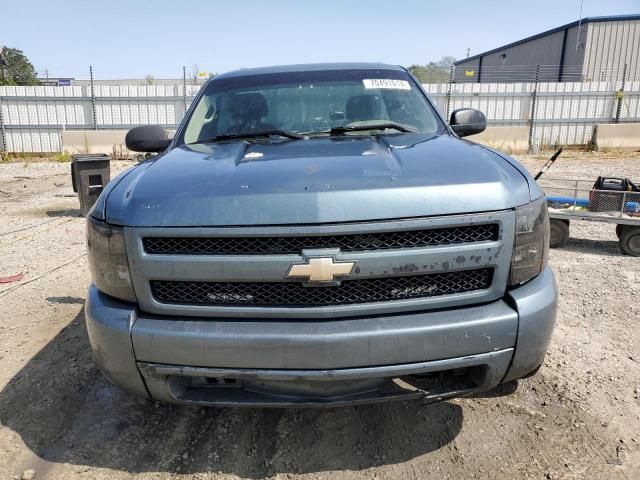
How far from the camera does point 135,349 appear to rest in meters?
2.08

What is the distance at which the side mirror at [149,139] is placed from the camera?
3.54m

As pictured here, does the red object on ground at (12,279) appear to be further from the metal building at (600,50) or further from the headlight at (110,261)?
the metal building at (600,50)

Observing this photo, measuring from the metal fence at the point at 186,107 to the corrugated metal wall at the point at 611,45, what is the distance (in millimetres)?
7201

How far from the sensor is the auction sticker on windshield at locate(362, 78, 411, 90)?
354cm

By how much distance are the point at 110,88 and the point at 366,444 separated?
17.6m

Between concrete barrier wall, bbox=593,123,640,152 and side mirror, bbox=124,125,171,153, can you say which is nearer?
side mirror, bbox=124,125,171,153

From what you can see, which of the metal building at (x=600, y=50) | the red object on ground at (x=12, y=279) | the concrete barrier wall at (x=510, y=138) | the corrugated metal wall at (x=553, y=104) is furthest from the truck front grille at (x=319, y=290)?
the metal building at (x=600, y=50)

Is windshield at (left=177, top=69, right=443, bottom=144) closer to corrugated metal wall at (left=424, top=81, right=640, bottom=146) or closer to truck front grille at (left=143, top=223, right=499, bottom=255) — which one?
truck front grille at (left=143, top=223, right=499, bottom=255)

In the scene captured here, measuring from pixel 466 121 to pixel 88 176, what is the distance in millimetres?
6524

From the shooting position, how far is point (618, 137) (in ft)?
55.6

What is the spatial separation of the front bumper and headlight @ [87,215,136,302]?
0.23 ft

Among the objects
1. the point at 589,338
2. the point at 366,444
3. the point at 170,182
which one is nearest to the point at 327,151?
the point at 170,182

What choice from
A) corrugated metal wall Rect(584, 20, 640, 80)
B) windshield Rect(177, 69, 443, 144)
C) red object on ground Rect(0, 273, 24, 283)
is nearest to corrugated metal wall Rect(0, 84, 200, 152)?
red object on ground Rect(0, 273, 24, 283)

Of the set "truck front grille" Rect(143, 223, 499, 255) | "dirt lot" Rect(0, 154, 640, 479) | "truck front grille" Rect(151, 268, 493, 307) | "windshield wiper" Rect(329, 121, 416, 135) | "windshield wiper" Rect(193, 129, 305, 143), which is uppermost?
"windshield wiper" Rect(329, 121, 416, 135)
